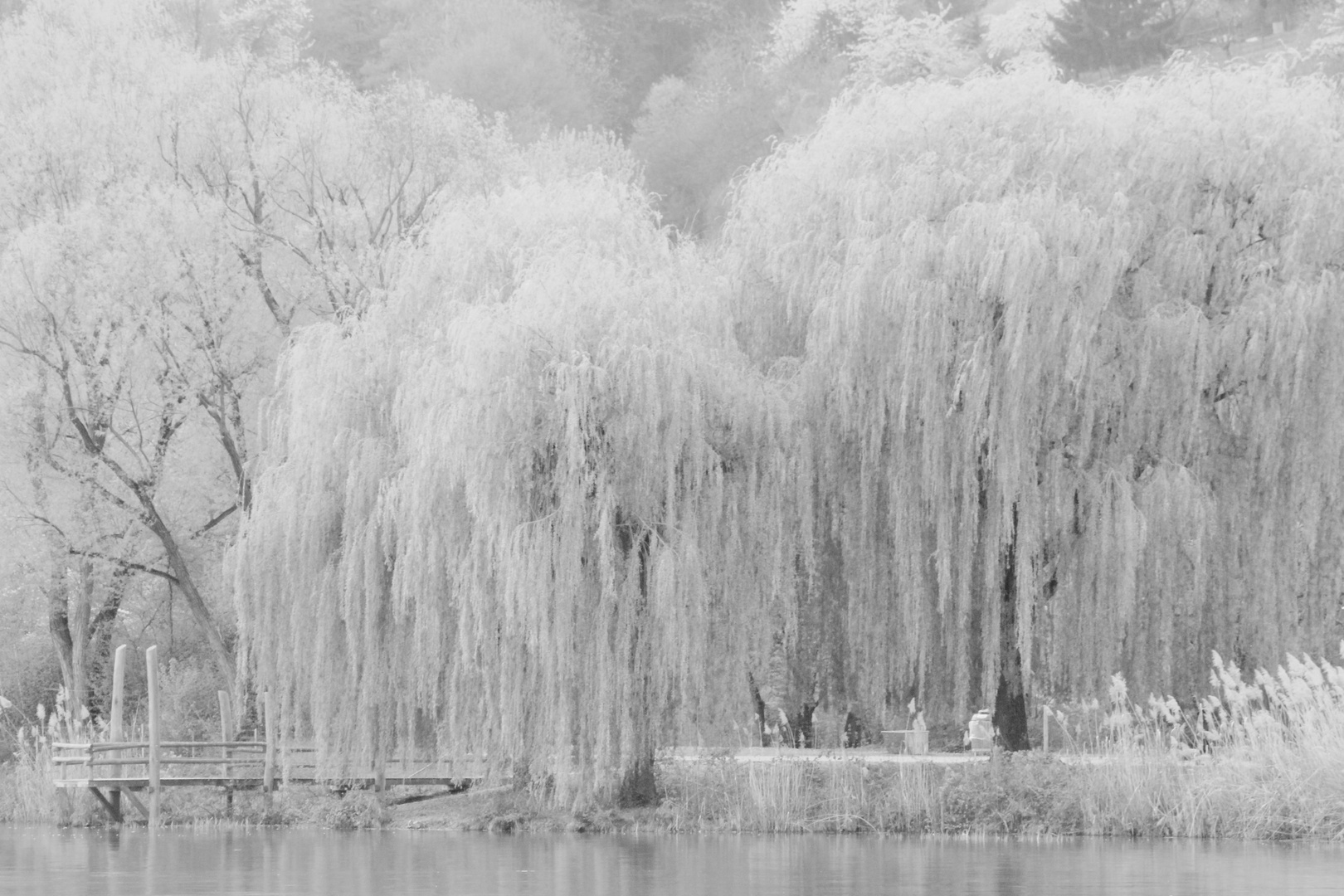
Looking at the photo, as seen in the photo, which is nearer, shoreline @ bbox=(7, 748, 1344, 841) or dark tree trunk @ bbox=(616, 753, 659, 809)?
shoreline @ bbox=(7, 748, 1344, 841)

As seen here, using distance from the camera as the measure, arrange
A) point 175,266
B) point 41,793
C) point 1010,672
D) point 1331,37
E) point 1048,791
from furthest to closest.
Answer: point 1331,37 → point 175,266 → point 41,793 → point 1010,672 → point 1048,791

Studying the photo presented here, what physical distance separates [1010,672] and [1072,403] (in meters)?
3.70

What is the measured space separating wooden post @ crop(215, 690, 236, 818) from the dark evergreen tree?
159 ft

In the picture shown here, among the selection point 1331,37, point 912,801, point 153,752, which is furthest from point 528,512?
point 1331,37

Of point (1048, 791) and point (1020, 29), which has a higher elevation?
point (1020, 29)

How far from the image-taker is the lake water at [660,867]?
18391 mm

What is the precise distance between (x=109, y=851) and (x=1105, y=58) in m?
58.4

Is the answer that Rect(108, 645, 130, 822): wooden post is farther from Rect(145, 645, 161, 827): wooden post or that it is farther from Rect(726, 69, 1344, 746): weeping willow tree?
Rect(726, 69, 1344, 746): weeping willow tree

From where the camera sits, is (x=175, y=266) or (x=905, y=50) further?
(x=905, y=50)

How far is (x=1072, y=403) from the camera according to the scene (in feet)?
89.5

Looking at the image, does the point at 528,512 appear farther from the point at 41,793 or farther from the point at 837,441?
the point at 41,793

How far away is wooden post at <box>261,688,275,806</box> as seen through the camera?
97.6ft

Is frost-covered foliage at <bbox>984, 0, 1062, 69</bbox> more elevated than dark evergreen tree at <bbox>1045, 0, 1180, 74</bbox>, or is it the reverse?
frost-covered foliage at <bbox>984, 0, 1062, 69</bbox>

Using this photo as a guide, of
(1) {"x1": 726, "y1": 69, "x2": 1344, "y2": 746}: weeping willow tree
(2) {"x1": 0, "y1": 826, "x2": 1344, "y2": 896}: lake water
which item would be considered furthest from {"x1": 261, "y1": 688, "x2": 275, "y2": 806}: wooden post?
(1) {"x1": 726, "y1": 69, "x2": 1344, "y2": 746}: weeping willow tree
